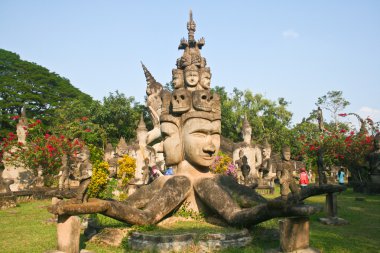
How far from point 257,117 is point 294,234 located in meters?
38.8

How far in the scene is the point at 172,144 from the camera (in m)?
8.89

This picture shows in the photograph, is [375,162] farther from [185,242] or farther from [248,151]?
[185,242]

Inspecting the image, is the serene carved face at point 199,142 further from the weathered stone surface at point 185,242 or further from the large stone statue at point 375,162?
the large stone statue at point 375,162

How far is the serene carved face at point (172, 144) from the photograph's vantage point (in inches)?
350

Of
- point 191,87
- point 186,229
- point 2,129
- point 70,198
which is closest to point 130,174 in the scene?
point 191,87

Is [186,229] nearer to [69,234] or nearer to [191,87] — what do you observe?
[69,234]

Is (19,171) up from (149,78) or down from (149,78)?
down

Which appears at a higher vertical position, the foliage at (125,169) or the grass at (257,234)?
the foliage at (125,169)

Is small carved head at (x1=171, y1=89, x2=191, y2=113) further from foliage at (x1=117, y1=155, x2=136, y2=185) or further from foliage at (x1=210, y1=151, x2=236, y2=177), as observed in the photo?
foliage at (x1=210, y1=151, x2=236, y2=177)

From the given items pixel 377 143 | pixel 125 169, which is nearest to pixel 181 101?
pixel 125 169

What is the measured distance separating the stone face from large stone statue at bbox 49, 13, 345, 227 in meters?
0.63

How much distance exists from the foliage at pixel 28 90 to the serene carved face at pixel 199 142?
94.2ft

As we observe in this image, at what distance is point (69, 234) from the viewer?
5.80 meters

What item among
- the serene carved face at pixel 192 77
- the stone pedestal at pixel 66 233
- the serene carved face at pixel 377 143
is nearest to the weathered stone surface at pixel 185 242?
the stone pedestal at pixel 66 233
